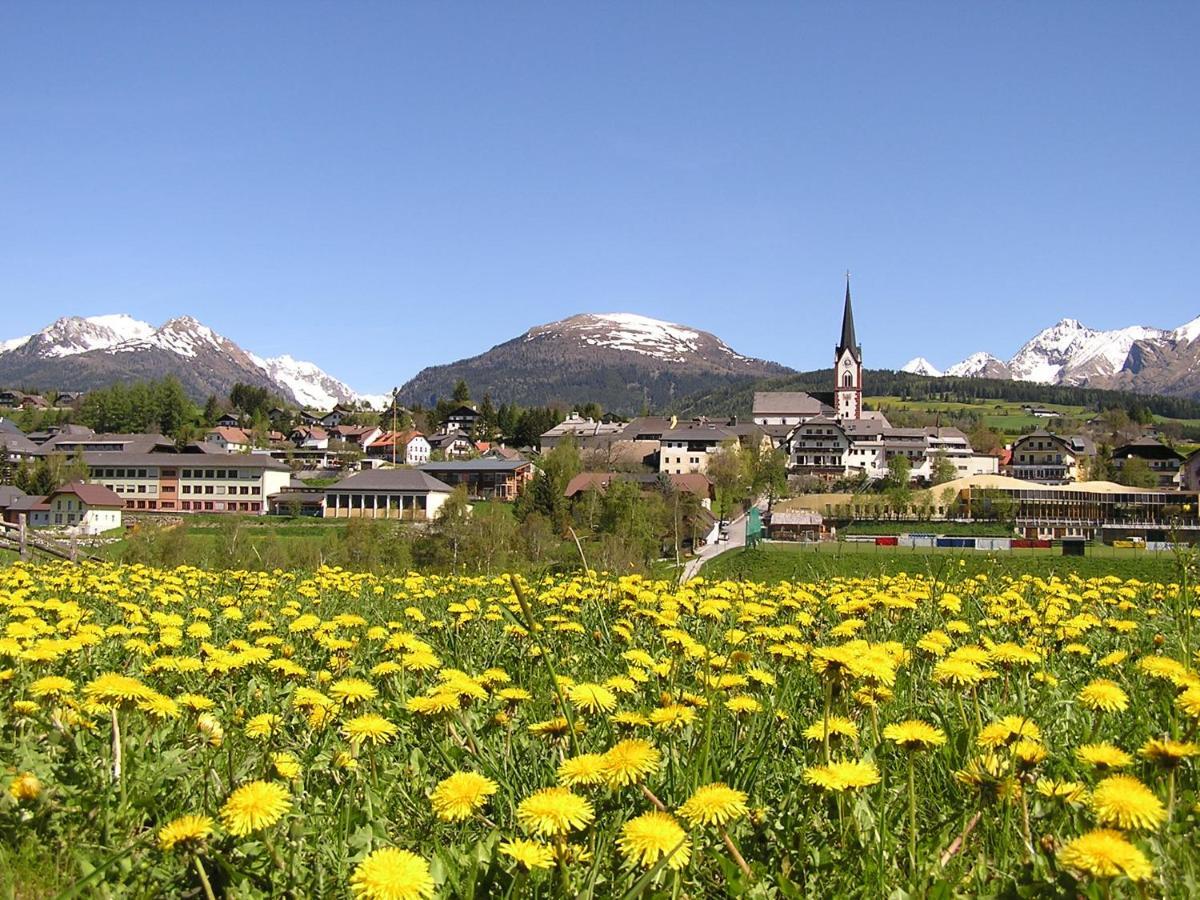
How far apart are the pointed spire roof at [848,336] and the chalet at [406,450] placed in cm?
7385

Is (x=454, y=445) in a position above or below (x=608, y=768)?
below

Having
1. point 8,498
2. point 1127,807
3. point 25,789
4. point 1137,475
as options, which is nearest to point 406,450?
point 8,498

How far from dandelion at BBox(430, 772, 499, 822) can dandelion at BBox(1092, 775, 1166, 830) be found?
125 cm

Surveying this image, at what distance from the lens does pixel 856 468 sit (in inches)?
4729

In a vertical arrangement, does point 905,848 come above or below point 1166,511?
above

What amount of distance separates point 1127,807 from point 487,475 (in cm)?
11240

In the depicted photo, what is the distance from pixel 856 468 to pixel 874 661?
12192cm

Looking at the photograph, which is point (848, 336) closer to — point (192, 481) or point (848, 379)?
point (848, 379)

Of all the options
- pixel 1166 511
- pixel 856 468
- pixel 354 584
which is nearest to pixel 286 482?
pixel 856 468

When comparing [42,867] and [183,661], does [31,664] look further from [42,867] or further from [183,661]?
[42,867]

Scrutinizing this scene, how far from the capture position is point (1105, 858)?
57.8 inches

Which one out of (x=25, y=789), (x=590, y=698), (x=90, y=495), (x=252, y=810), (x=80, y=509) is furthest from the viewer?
(x=90, y=495)

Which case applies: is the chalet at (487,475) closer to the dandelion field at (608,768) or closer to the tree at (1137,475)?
the tree at (1137,475)

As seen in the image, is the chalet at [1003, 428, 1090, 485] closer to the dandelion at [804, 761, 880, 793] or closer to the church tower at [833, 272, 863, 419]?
the church tower at [833, 272, 863, 419]
